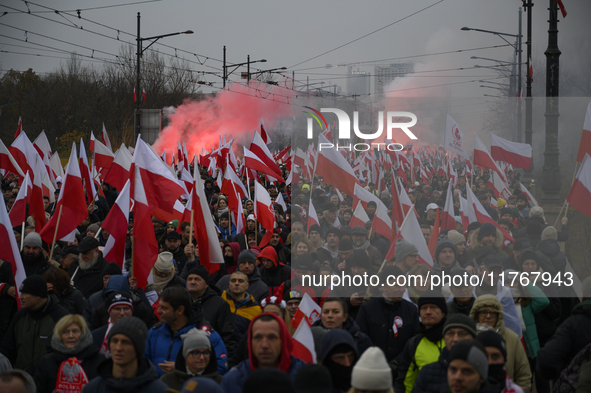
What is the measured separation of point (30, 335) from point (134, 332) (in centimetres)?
180

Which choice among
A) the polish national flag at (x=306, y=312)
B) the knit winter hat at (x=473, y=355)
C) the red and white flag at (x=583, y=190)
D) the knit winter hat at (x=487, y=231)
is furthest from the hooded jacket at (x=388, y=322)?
the red and white flag at (x=583, y=190)

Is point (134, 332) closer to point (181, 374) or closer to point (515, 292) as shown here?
point (181, 374)

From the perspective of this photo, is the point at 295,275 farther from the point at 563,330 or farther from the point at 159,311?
the point at 563,330

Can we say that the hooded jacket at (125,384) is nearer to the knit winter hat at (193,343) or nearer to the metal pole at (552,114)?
the knit winter hat at (193,343)

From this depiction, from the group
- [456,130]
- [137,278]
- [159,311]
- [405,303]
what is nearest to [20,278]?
[137,278]

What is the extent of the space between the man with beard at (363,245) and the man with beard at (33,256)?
12.8 ft

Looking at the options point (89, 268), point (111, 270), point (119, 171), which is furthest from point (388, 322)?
point (119, 171)

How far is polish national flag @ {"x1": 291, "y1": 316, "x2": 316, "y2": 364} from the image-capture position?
444 cm

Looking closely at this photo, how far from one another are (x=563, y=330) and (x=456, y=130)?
10460mm

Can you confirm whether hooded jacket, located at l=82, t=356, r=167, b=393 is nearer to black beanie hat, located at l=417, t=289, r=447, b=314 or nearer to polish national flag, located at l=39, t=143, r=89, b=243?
black beanie hat, located at l=417, t=289, r=447, b=314

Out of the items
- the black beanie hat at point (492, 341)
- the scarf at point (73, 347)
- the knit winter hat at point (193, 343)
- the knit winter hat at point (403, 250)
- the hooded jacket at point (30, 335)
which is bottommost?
the hooded jacket at point (30, 335)

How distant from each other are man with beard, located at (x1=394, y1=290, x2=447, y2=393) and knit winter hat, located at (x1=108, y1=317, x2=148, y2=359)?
5.97 feet

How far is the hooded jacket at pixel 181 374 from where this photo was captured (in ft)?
13.3

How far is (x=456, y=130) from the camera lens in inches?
578
